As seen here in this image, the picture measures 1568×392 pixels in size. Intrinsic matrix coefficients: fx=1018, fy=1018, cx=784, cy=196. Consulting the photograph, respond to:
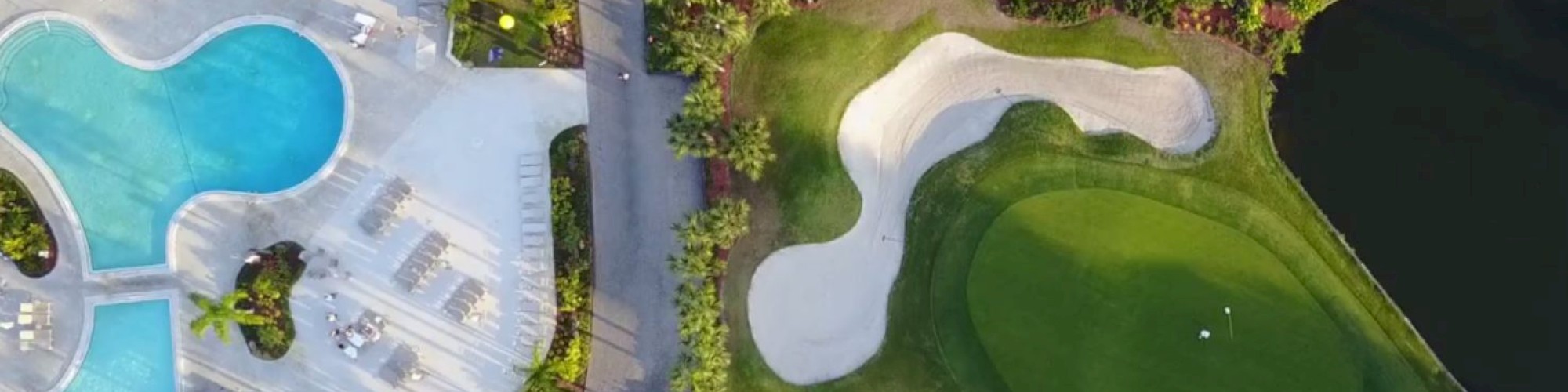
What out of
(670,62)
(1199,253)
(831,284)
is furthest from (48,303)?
(1199,253)

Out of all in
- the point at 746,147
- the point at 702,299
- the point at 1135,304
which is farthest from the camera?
the point at 1135,304

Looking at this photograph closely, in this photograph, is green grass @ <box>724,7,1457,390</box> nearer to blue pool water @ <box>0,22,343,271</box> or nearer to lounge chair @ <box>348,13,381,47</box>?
lounge chair @ <box>348,13,381,47</box>

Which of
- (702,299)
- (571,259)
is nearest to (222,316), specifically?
(571,259)

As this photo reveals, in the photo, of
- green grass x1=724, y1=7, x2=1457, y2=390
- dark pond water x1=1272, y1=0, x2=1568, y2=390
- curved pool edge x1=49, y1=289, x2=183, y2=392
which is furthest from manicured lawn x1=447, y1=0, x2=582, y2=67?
dark pond water x1=1272, y1=0, x2=1568, y2=390

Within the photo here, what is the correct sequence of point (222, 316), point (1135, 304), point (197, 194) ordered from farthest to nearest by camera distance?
point (197, 194) < point (1135, 304) < point (222, 316)

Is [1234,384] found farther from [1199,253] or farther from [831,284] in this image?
[831,284]

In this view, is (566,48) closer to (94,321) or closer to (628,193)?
(628,193)
